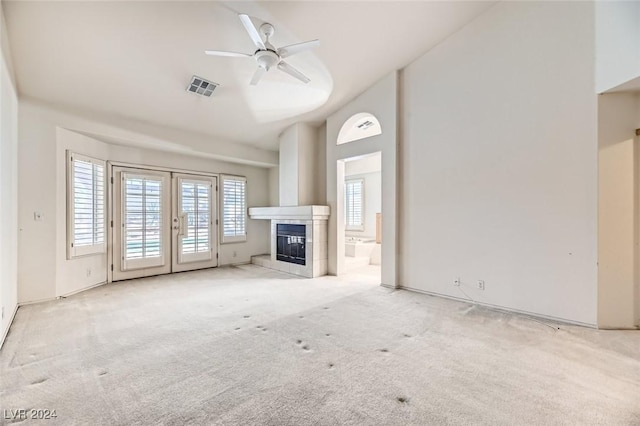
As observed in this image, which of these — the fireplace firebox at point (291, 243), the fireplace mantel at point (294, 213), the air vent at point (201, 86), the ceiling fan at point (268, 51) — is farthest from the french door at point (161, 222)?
the ceiling fan at point (268, 51)

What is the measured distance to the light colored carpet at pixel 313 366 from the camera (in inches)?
70.0

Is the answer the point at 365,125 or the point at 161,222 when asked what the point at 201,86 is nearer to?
the point at 161,222

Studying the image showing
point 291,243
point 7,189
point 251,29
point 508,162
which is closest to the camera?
point 251,29

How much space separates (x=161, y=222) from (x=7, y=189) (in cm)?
277

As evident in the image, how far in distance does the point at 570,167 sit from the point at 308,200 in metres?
4.32

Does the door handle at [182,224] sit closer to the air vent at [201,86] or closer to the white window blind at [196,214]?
the white window blind at [196,214]

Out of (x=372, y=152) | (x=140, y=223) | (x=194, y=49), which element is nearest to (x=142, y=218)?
(x=140, y=223)

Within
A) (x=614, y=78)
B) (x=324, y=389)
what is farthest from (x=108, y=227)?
(x=614, y=78)

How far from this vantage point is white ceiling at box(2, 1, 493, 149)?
117 inches

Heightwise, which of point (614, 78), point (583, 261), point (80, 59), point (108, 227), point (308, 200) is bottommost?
point (583, 261)

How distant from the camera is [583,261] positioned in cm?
310

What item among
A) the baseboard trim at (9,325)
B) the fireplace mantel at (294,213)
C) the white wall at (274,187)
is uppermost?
the white wall at (274,187)

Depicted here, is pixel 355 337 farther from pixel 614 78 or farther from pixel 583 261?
pixel 614 78

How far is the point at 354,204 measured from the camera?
9.10m
